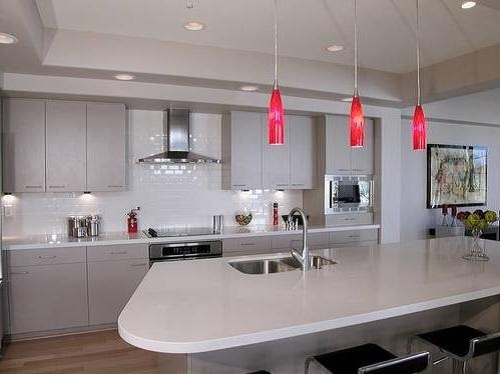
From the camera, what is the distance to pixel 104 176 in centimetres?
405

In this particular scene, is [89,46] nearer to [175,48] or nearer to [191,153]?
[175,48]

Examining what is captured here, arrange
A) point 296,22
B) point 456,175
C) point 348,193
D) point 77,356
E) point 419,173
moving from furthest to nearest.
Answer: point 456,175 < point 419,173 < point 348,193 < point 77,356 < point 296,22

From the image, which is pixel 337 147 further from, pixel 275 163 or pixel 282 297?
pixel 282 297

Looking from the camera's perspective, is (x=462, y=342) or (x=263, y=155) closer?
(x=462, y=342)

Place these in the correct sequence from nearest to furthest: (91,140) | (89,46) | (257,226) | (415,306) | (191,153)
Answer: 1. (415,306)
2. (89,46)
3. (91,140)
4. (191,153)
5. (257,226)

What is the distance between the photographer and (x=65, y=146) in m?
3.88

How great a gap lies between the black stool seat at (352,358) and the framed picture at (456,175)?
4.87m

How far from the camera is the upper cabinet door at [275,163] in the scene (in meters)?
4.67

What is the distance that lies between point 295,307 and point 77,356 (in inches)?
95.8

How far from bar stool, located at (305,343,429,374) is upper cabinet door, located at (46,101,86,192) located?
9.95 feet

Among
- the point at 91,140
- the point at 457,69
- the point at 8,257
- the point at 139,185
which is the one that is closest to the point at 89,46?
the point at 91,140

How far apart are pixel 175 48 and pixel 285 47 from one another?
3.40 feet

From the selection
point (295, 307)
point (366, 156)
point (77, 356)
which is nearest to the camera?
point (295, 307)

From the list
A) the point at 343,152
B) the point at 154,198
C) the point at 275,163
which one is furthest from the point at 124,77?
the point at 343,152
